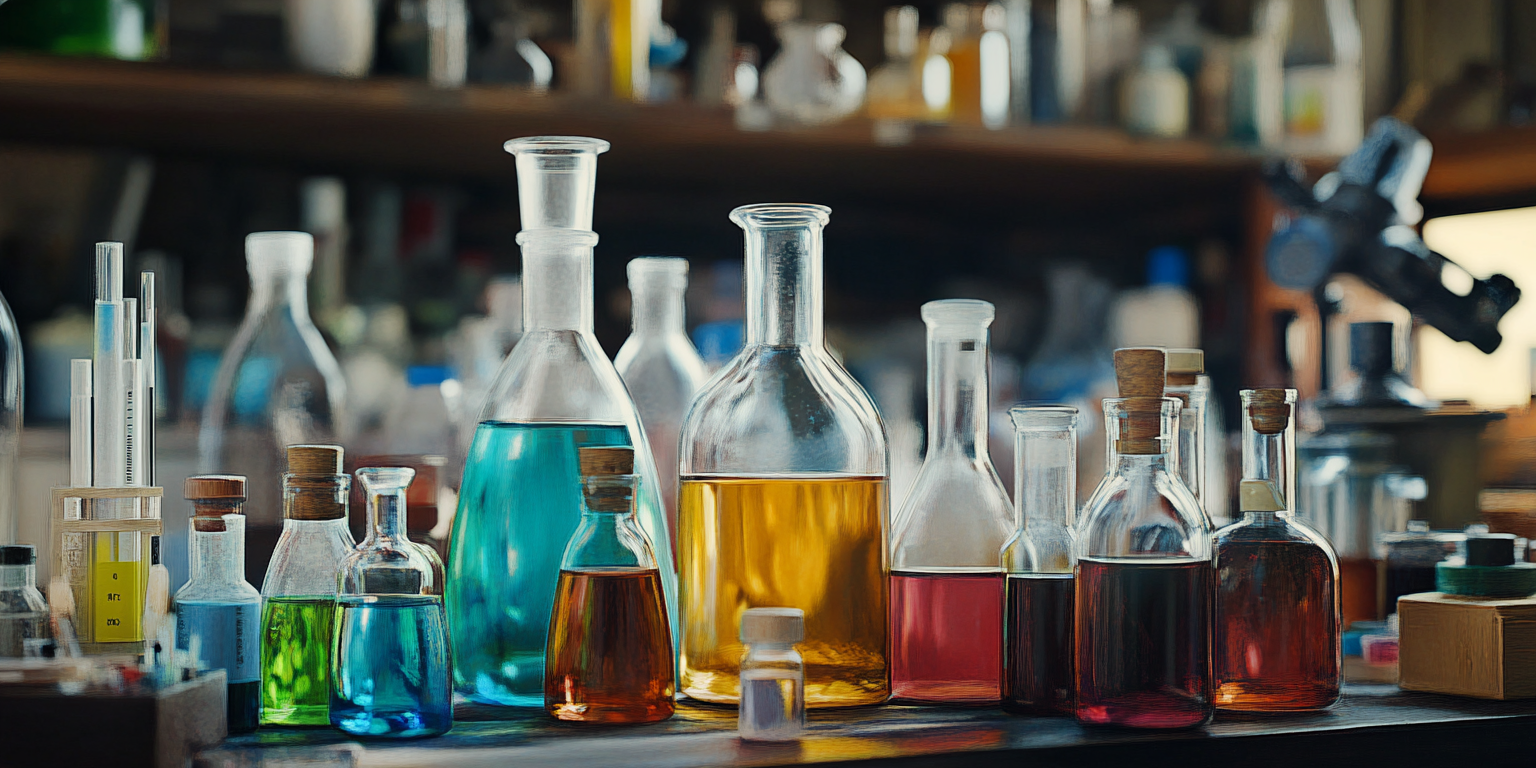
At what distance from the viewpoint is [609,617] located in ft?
2.13

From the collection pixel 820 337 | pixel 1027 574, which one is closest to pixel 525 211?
pixel 820 337

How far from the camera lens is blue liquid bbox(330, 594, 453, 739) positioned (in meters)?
0.63

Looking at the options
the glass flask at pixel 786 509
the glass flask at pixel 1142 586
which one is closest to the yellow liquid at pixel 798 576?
the glass flask at pixel 786 509

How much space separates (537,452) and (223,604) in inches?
6.7

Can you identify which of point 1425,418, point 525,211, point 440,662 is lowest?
point 440,662

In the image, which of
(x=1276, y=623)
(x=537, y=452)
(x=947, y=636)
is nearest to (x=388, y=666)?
(x=537, y=452)

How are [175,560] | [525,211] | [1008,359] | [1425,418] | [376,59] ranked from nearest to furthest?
1. [525,211]
2. [175,560]
3. [1425,418]
4. [376,59]
5. [1008,359]

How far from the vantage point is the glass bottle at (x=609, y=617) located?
65 cm

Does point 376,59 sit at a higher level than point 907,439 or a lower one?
higher

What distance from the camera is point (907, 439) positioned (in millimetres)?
1931

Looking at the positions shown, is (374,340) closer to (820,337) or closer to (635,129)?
(635,129)

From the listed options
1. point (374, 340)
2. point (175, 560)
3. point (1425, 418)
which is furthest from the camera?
point (374, 340)

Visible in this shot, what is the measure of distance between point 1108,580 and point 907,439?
1.28m

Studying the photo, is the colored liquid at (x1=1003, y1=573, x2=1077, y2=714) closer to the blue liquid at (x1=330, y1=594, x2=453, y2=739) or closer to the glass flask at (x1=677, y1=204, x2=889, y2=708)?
the glass flask at (x1=677, y1=204, x2=889, y2=708)
